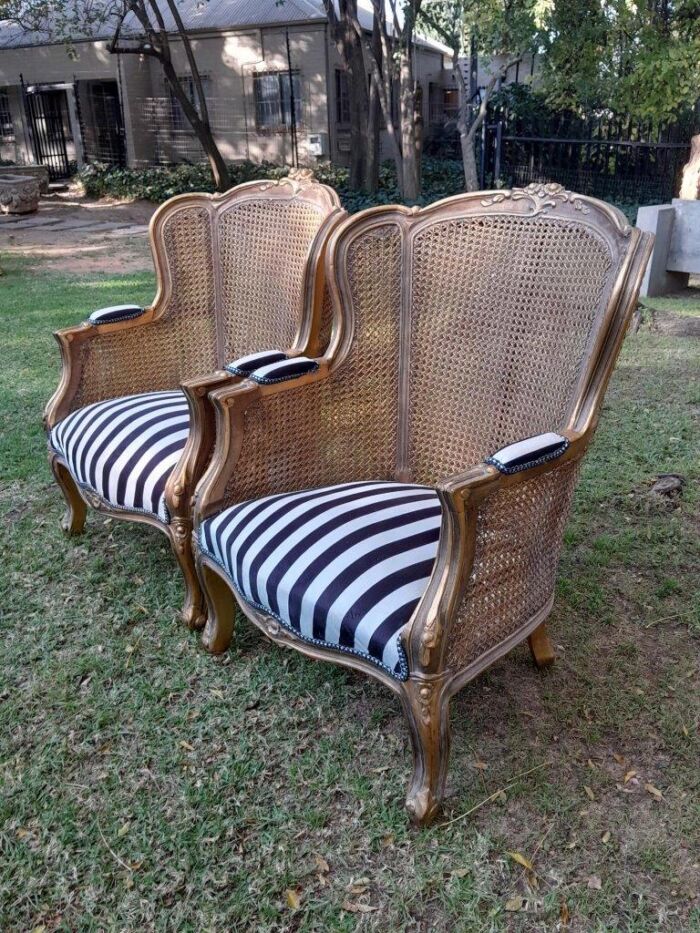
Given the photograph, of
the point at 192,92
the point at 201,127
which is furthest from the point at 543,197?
the point at 192,92

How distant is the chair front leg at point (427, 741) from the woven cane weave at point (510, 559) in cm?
8

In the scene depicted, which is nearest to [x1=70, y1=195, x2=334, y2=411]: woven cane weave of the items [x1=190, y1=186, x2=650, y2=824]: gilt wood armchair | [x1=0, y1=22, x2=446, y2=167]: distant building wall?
[x1=190, y1=186, x2=650, y2=824]: gilt wood armchair

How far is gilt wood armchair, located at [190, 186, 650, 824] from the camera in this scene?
1.73m

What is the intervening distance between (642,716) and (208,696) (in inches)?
46.1

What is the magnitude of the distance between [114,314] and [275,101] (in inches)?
554

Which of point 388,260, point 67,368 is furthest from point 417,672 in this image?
point 67,368

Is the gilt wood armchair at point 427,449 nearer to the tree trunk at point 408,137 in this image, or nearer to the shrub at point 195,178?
the tree trunk at point 408,137

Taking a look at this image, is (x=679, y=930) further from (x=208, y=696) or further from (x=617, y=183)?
(x=617, y=183)

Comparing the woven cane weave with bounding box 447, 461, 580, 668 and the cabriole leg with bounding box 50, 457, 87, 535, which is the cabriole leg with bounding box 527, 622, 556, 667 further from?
the cabriole leg with bounding box 50, 457, 87, 535

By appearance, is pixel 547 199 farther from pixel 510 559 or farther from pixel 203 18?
pixel 203 18

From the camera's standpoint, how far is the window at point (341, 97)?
A: 49.7 feet

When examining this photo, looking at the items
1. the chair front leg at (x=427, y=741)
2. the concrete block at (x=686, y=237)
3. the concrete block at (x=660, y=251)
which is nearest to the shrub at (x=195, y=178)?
the concrete block at (x=660, y=251)

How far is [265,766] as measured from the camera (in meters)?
2.01

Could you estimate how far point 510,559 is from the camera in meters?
1.83
